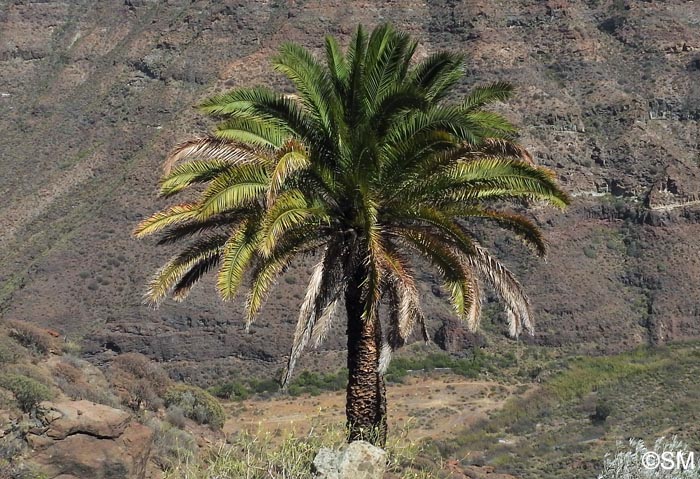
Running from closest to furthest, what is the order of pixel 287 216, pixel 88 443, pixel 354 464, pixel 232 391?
pixel 354 464, pixel 287 216, pixel 88 443, pixel 232 391

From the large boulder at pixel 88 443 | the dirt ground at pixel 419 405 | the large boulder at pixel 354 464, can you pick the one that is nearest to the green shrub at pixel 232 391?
the dirt ground at pixel 419 405

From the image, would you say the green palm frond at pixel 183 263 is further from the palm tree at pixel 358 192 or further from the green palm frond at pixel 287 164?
the green palm frond at pixel 287 164

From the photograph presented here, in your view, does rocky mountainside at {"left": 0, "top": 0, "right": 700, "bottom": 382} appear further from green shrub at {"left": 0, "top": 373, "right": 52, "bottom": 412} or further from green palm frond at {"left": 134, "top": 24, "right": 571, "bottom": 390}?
green palm frond at {"left": 134, "top": 24, "right": 571, "bottom": 390}

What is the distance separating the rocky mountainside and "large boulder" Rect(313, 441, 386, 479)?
1551 inches

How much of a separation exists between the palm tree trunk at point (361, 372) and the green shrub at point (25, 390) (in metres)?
5.88

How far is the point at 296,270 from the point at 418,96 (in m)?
43.2

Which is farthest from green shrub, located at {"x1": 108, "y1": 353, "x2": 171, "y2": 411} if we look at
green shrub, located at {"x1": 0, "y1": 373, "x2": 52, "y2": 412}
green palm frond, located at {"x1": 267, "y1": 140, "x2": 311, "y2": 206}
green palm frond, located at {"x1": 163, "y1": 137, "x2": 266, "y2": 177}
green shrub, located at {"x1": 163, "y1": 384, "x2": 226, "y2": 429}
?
green palm frond, located at {"x1": 267, "y1": 140, "x2": 311, "y2": 206}

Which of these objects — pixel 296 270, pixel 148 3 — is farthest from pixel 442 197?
pixel 148 3

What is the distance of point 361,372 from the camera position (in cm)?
1331

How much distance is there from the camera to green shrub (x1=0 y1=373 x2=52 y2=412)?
16562mm

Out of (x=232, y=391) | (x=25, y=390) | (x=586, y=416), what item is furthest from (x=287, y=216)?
(x=232, y=391)

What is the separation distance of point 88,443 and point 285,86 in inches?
2055

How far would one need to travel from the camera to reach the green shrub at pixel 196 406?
83.1 feet

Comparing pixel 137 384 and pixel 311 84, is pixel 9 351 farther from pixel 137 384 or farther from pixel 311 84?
pixel 311 84
